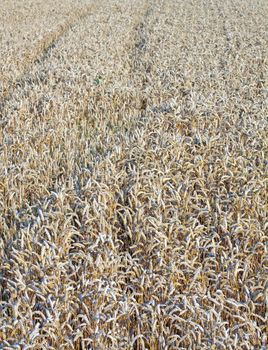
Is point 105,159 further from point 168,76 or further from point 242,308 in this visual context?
point 168,76

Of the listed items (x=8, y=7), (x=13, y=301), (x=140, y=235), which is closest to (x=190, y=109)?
(x=140, y=235)

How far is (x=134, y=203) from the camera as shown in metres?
4.41

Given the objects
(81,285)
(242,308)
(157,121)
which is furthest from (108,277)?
(157,121)

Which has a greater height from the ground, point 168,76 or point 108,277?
point 108,277

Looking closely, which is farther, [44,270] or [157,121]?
[157,121]

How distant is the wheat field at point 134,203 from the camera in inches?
118

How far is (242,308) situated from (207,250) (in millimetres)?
549

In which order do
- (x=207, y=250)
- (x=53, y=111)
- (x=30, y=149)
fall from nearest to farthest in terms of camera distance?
(x=207, y=250)
(x=30, y=149)
(x=53, y=111)

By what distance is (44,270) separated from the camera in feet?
10.8

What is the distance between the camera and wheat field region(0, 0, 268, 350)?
299cm

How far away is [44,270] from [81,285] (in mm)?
248

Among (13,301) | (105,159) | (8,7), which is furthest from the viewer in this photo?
(8,7)

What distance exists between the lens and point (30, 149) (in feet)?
18.1

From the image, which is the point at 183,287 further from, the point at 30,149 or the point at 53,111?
the point at 53,111
